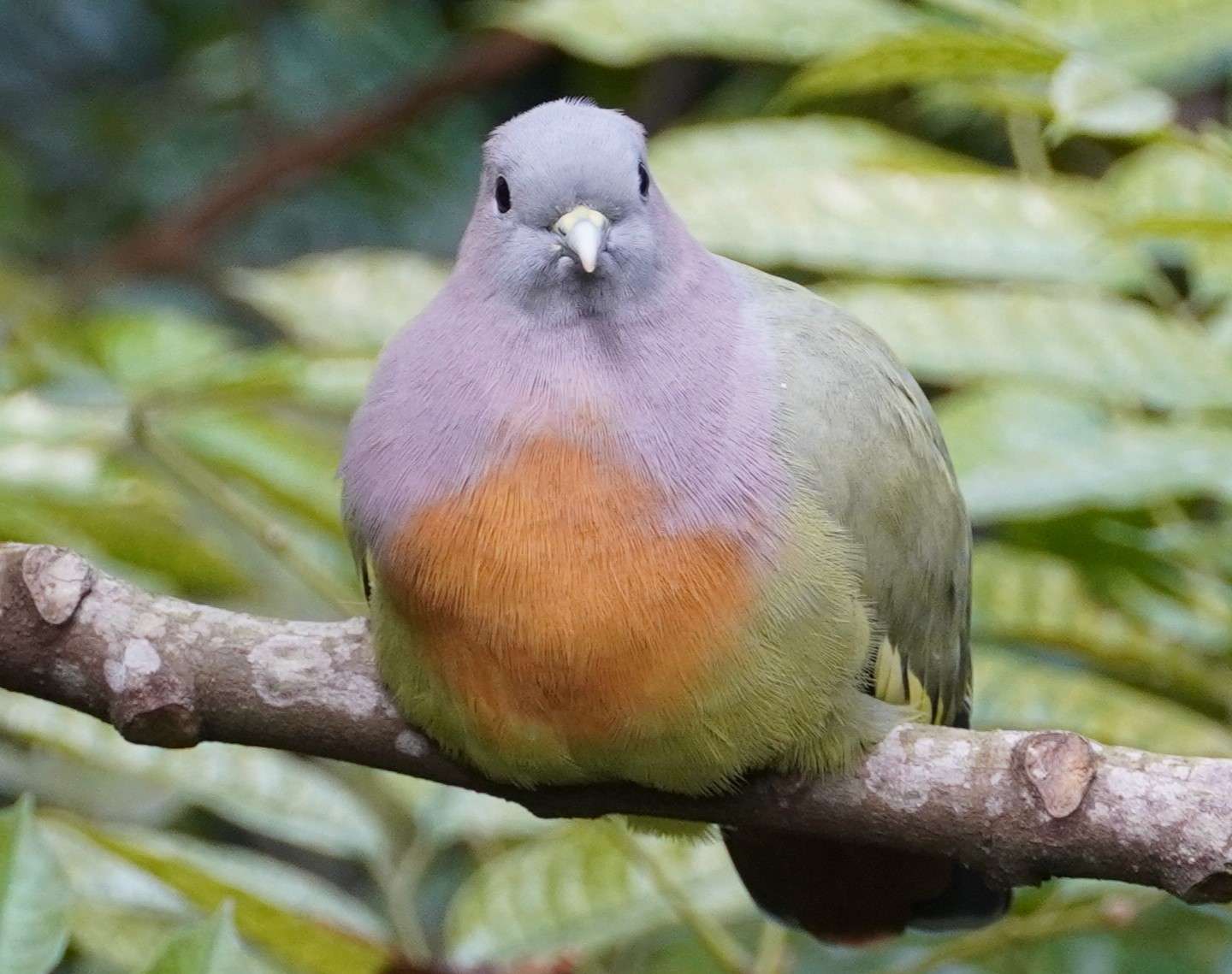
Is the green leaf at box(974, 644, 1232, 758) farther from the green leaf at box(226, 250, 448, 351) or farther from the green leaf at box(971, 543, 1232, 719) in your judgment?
the green leaf at box(226, 250, 448, 351)

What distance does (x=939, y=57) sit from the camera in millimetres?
2490

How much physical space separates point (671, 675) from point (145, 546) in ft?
4.00

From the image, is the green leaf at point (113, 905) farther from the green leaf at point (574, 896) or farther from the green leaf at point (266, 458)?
the green leaf at point (266, 458)

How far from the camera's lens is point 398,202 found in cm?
546

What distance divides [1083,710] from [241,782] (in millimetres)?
1292

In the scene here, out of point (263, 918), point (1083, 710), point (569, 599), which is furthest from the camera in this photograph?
point (1083, 710)

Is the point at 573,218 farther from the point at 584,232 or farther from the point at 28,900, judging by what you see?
the point at 28,900

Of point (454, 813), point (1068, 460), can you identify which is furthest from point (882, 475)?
point (454, 813)

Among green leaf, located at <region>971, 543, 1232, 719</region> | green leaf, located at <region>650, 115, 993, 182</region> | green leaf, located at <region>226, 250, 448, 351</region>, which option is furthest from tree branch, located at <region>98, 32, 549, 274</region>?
green leaf, located at <region>971, 543, 1232, 719</region>

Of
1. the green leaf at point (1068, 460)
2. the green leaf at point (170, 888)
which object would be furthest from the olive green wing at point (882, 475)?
the green leaf at point (170, 888)

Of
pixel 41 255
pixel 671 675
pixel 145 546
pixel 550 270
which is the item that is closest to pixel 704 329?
pixel 550 270

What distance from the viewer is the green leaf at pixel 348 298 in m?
3.09

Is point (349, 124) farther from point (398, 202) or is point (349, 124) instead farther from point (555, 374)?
point (555, 374)

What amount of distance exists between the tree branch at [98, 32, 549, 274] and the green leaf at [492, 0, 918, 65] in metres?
2.36
